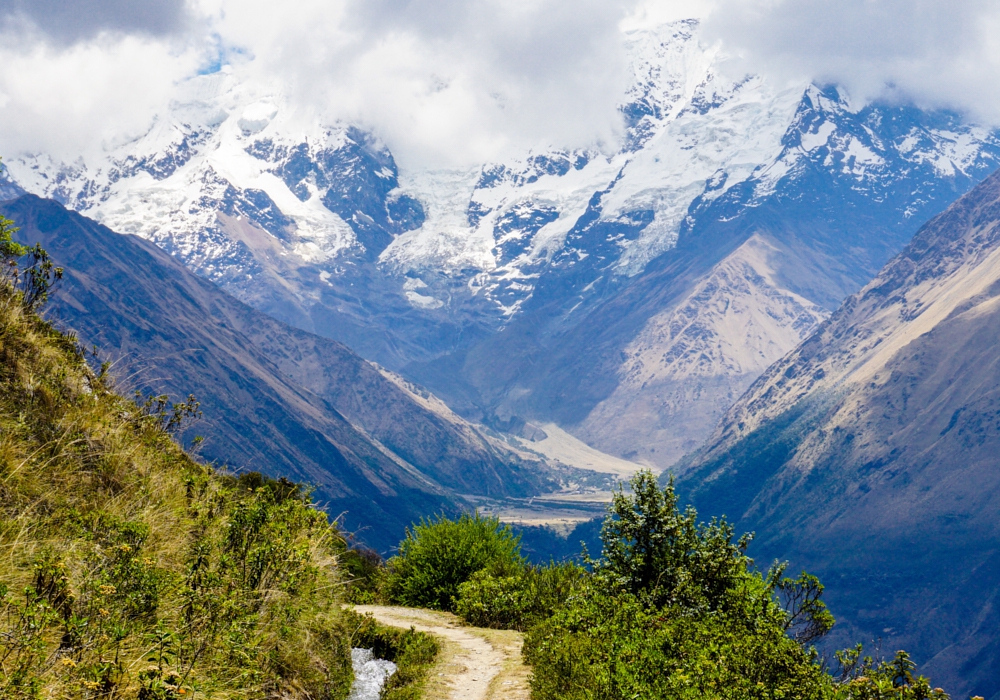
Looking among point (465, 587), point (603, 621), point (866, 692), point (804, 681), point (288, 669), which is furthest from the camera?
point (465, 587)

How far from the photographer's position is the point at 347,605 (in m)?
23.2

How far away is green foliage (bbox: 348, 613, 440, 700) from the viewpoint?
17.7 m

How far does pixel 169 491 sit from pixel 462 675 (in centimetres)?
778

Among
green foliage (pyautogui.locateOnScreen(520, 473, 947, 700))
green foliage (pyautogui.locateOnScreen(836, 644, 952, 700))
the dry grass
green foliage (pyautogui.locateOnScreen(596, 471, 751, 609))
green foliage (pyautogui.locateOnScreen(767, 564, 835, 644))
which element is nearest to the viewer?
the dry grass

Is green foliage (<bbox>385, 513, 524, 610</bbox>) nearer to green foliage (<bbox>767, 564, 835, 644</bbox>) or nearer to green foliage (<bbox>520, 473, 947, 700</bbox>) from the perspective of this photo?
green foliage (<bbox>520, 473, 947, 700</bbox>)

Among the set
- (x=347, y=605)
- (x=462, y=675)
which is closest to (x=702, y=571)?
(x=462, y=675)

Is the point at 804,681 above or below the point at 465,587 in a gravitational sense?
below

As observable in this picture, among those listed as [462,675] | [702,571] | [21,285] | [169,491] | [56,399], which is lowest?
[462,675]

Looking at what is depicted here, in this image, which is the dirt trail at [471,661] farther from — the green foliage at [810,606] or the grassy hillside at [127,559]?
the green foliage at [810,606]

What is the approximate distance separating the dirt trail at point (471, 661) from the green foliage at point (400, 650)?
310mm

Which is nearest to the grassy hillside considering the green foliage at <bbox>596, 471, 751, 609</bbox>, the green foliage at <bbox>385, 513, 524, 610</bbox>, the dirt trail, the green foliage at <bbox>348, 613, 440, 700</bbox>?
the green foliage at <bbox>348, 613, 440, 700</bbox>

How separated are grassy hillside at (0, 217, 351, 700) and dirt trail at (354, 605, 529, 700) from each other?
2.38 metres

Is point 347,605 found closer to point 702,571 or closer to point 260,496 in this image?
point 260,496

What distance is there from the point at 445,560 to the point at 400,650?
32.0 feet
